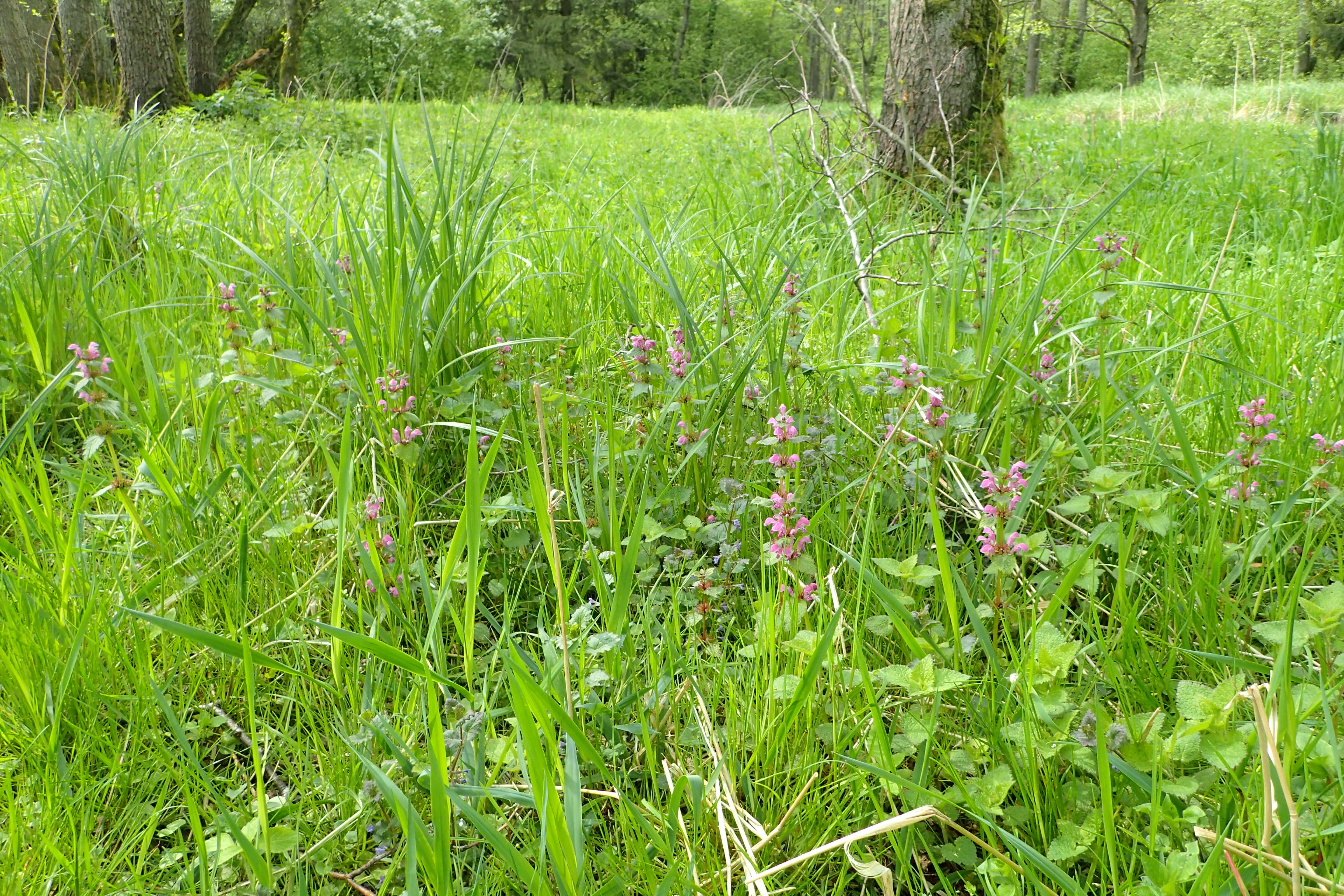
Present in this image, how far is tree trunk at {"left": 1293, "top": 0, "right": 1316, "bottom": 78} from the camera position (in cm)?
3444

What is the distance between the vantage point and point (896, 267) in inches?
132

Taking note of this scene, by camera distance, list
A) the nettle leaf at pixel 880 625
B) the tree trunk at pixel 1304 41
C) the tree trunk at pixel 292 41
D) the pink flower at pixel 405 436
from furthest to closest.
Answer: the tree trunk at pixel 1304 41 < the tree trunk at pixel 292 41 < the pink flower at pixel 405 436 < the nettle leaf at pixel 880 625

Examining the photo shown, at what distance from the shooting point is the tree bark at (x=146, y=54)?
9.26 metres

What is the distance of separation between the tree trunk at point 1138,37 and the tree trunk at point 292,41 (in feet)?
72.1

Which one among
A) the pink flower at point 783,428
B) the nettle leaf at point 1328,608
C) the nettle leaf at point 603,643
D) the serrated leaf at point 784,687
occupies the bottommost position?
the serrated leaf at point 784,687

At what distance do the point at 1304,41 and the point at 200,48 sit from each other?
4475 centimetres

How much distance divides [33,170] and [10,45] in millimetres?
7554

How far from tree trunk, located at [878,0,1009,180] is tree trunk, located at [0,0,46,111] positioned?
9842 millimetres

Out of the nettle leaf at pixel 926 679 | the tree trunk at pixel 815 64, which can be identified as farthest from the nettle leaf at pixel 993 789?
the tree trunk at pixel 815 64

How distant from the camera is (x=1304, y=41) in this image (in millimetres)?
37656

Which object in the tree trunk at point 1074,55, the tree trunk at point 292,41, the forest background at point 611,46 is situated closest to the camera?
the forest background at point 611,46

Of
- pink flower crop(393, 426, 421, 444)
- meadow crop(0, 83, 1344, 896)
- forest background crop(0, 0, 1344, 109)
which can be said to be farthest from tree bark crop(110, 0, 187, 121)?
pink flower crop(393, 426, 421, 444)

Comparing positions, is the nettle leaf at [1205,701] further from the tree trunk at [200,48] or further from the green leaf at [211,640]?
the tree trunk at [200,48]

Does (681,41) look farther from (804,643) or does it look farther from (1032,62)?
(804,643)
